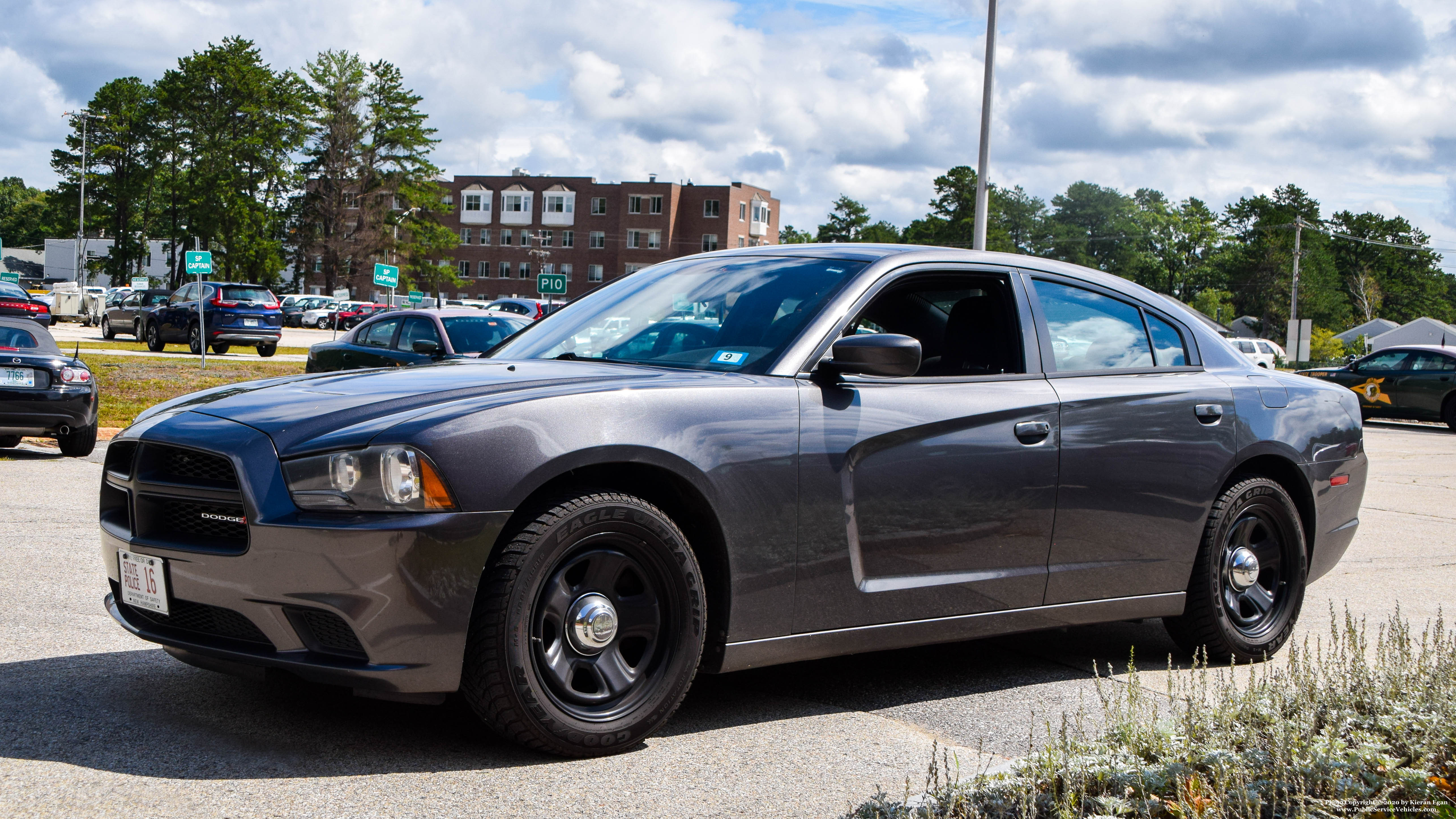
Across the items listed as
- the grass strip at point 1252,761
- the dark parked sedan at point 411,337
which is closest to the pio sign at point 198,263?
the dark parked sedan at point 411,337

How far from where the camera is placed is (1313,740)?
3439 millimetres

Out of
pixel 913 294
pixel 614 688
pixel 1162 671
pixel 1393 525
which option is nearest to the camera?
pixel 614 688

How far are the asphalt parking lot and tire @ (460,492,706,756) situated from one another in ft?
0.48

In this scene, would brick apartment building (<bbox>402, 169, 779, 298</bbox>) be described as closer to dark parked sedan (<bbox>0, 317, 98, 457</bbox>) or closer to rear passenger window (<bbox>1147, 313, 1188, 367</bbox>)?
dark parked sedan (<bbox>0, 317, 98, 457</bbox>)

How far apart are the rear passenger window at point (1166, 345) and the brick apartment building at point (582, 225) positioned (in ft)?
337

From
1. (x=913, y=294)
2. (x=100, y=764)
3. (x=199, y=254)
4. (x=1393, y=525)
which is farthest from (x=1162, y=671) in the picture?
(x=199, y=254)

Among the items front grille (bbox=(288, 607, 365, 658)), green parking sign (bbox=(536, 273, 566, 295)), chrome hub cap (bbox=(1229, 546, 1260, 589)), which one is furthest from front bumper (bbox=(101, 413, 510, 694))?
green parking sign (bbox=(536, 273, 566, 295))

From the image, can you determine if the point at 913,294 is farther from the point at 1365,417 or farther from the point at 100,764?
the point at 1365,417

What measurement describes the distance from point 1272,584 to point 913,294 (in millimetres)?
2186

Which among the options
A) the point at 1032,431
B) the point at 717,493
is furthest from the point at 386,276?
the point at 717,493

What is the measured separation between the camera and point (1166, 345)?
5.53 meters

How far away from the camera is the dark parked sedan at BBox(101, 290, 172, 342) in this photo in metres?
39.0

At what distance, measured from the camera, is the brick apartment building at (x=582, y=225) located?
111m

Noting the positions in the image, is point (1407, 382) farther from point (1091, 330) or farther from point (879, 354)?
point (879, 354)
